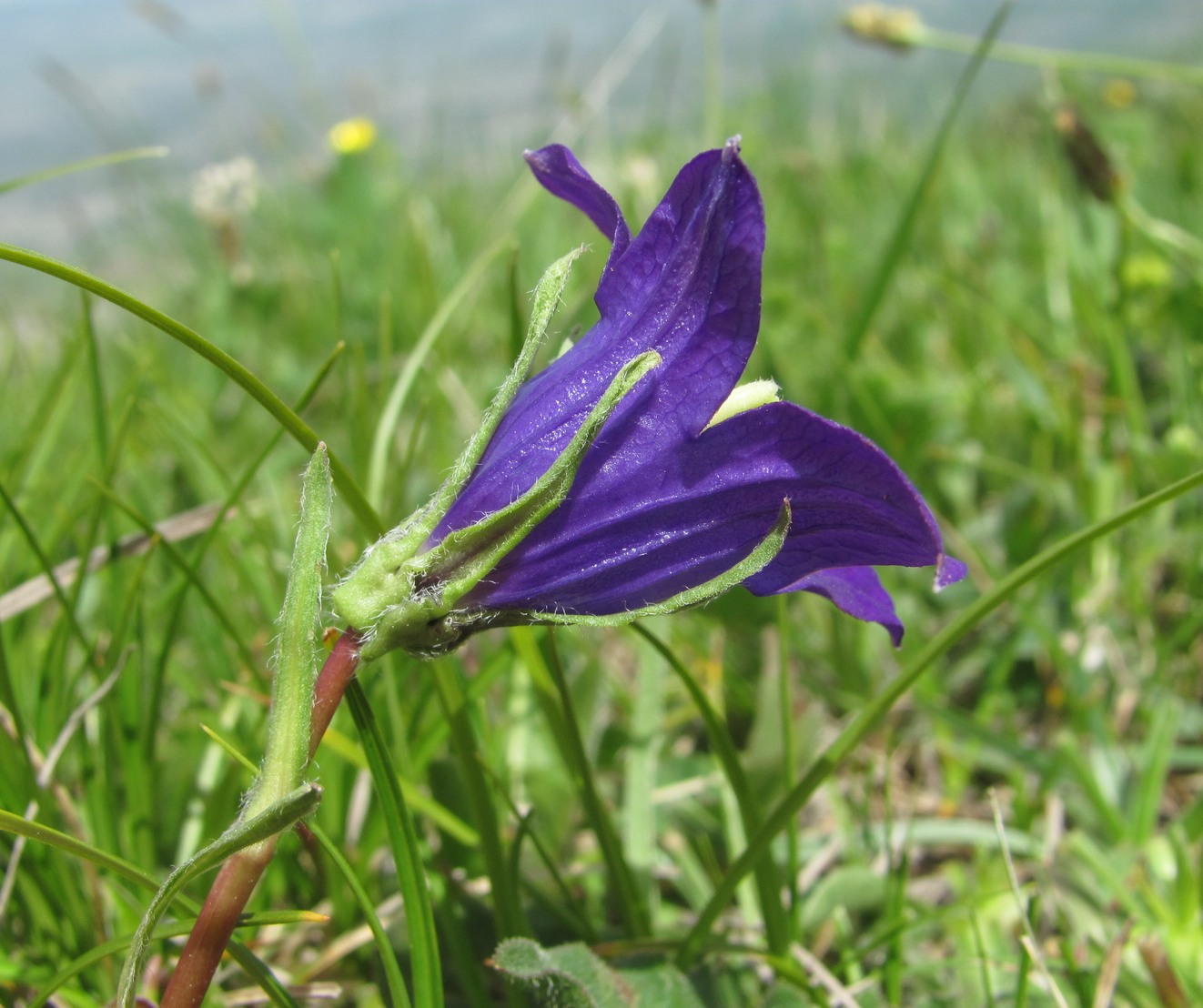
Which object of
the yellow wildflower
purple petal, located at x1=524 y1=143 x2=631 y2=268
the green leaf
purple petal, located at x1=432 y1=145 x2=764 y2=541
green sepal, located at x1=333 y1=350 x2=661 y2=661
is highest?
the yellow wildflower

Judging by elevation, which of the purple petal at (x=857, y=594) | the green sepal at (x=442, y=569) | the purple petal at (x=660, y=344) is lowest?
the purple petal at (x=857, y=594)

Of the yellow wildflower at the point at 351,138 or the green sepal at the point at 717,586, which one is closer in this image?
the green sepal at the point at 717,586

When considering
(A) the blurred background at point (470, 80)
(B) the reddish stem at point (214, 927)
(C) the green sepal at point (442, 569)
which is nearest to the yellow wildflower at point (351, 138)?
(A) the blurred background at point (470, 80)

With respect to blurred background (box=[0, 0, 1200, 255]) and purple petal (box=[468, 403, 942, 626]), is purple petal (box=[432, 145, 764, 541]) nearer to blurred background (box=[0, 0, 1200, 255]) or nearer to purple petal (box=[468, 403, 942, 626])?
purple petal (box=[468, 403, 942, 626])

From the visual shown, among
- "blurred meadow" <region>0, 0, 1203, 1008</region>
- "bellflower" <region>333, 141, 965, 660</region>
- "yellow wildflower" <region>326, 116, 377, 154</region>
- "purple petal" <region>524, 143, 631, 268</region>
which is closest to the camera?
"bellflower" <region>333, 141, 965, 660</region>

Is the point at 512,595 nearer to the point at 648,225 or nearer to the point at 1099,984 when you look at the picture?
the point at 648,225

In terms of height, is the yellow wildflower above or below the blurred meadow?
above

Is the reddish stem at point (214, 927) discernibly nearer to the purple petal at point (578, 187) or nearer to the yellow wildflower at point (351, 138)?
the purple petal at point (578, 187)

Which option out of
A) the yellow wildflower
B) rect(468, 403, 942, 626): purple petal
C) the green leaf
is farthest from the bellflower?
the yellow wildflower
